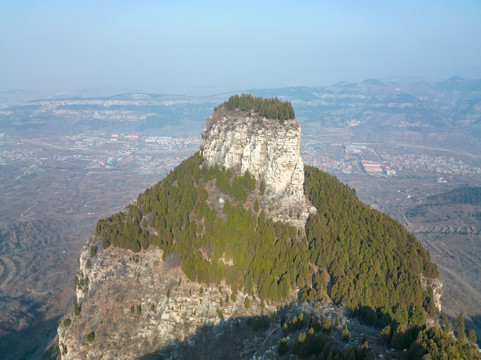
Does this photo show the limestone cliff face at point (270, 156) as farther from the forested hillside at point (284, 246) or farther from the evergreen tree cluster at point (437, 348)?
the evergreen tree cluster at point (437, 348)

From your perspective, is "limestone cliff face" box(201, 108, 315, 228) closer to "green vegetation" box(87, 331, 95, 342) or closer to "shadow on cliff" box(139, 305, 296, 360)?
"shadow on cliff" box(139, 305, 296, 360)

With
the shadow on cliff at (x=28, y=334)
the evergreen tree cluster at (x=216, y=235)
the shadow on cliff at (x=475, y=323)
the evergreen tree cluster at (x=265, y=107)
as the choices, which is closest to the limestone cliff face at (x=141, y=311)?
the evergreen tree cluster at (x=216, y=235)

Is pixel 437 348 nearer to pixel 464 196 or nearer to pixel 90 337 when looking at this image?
pixel 90 337

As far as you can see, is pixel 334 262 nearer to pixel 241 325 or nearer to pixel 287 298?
pixel 287 298

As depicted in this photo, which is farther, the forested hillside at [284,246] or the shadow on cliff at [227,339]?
the forested hillside at [284,246]

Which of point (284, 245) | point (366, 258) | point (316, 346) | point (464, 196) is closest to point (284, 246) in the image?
point (284, 245)
